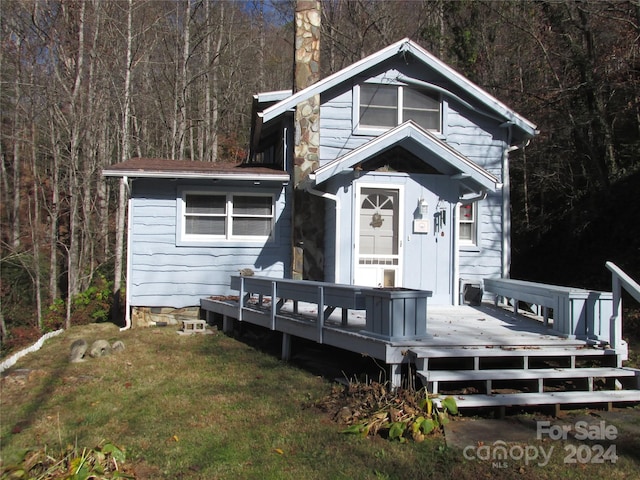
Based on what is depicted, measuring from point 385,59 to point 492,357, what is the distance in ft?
23.0

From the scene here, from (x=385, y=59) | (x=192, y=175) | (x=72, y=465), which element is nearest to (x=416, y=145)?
(x=385, y=59)

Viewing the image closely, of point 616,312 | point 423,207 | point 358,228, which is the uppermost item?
point 423,207

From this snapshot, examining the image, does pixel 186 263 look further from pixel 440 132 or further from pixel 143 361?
pixel 440 132

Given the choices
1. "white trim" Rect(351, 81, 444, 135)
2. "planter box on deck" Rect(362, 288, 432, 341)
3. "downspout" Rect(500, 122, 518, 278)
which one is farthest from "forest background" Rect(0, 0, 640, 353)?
"planter box on deck" Rect(362, 288, 432, 341)

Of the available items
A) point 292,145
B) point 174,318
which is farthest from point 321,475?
point 292,145

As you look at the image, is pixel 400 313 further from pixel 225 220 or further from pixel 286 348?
pixel 225 220

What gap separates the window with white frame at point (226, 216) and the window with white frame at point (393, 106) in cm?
267

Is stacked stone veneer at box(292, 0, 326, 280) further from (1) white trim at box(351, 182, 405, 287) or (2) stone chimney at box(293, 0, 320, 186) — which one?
(1) white trim at box(351, 182, 405, 287)

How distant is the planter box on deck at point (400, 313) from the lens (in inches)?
232

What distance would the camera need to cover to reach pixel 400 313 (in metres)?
5.93

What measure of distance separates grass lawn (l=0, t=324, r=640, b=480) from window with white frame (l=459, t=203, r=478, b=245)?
17.4 feet

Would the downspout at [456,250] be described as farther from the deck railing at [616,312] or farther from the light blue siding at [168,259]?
the light blue siding at [168,259]

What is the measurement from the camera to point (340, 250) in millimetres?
9711

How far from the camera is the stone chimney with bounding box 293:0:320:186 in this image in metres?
11.2
